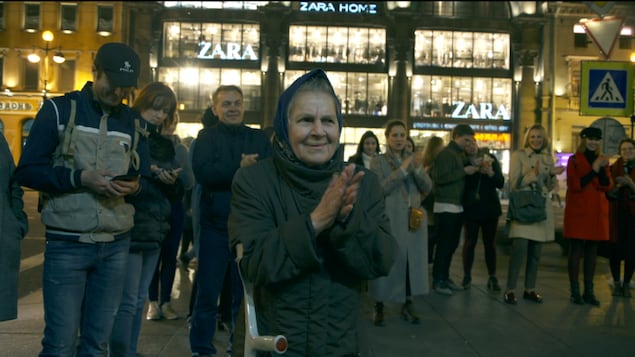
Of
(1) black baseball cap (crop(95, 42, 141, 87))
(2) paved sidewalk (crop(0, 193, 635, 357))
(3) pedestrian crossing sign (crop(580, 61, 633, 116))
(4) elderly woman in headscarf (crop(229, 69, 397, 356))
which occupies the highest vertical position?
(3) pedestrian crossing sign (crop(580, 61, 633, 116))

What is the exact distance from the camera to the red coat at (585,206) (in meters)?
8.04

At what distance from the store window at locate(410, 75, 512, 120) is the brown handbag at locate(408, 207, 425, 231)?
126 feet

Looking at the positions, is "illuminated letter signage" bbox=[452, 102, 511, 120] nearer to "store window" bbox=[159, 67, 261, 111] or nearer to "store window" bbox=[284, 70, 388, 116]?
"store window" bbox=[284, 70, 388, 116]

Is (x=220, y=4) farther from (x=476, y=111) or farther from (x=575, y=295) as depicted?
(x=575, y=295)

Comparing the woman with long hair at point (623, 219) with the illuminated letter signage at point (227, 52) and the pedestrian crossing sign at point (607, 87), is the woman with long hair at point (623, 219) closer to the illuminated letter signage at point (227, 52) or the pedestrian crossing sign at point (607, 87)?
the pedestrian crossing sign at point (607, 87)

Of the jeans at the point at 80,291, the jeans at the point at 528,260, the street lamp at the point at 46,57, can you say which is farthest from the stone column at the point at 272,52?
the jeans at the point at 80,291

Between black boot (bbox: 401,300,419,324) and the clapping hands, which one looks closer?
the clapping hands

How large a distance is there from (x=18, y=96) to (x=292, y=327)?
45.0 meters

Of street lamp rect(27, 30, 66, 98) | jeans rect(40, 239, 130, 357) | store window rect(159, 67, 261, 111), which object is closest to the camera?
jeans rect(40, 239, 130, 357)

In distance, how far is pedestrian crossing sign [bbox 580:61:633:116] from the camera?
9.64 m

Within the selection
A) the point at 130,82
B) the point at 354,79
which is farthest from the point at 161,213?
the point at 354,79

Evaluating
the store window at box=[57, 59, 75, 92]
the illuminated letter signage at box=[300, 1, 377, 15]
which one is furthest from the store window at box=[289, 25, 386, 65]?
the store window at box=[57, 59, 75, 92]

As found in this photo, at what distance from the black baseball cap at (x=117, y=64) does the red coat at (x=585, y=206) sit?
6.40 meters

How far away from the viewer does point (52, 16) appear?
43375 millimetres
